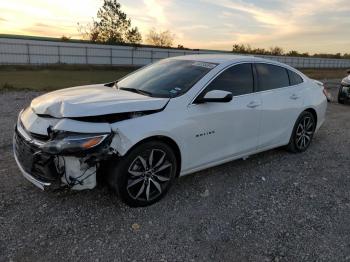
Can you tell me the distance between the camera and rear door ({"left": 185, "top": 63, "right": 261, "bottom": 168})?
13.4ft

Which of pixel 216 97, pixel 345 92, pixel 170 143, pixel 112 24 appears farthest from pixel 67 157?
pixel 112 24

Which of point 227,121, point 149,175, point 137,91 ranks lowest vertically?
point 149,175

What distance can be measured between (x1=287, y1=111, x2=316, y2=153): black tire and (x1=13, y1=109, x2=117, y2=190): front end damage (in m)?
3.56

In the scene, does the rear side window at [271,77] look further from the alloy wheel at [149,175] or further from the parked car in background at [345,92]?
the parked car in background at [345,92]

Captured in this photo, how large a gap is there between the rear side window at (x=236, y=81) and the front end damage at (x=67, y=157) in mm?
1596

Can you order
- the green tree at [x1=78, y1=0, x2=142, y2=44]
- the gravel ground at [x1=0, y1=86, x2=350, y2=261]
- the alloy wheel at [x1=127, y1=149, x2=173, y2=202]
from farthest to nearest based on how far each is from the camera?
the green tree at [x1=78, y1=0, x2=142, y2=44]
the alloy wheel at [x1=127, y1=149, x2=173, y2=202]
the gravel ground at [x1=0, y1=86, x2=350, y2=261]

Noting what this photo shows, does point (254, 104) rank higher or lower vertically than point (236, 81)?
lower

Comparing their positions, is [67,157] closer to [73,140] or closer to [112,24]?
[73,140]

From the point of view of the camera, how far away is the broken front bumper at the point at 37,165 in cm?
334

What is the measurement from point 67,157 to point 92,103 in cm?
63

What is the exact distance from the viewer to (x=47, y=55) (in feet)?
120

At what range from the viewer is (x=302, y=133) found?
593 centimetres

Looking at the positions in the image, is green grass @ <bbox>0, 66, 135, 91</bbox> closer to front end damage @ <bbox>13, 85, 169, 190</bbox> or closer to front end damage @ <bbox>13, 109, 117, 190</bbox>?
front end damage @ <bbox>13, 85, 169, 190</bbox>

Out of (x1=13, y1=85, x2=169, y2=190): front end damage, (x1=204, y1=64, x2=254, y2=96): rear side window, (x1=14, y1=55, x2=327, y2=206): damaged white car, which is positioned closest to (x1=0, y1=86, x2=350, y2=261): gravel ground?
(x1=14, y1=55, x2=327, y2=206): damaged white car
